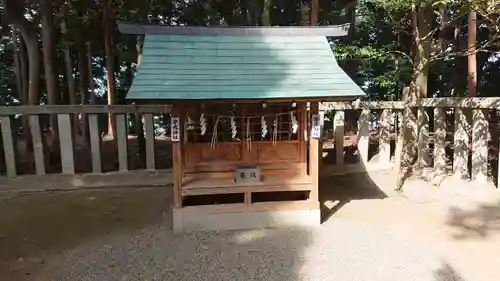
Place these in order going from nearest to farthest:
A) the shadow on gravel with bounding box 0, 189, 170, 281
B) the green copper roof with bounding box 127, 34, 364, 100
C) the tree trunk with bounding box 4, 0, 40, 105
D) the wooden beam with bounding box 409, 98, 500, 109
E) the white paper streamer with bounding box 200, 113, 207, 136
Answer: the shadow on gravel with bounding box 0, 189, 170, 281 < the green copper roof with bounding box 127, 34, 364, 100 < the white paper streamer with bounding box 200, 113, 207, 136 < the wooden beam with bounding box 409, 98, 500, 109 < the tree trunk with bounding box 4, 0, 40, 105

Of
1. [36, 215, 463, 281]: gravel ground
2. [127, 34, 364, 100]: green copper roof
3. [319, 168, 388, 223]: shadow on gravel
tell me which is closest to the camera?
[36, 215, 463, 281]: gravel ground

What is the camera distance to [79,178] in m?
6.94

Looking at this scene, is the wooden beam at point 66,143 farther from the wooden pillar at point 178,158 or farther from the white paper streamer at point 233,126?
the white paper streamer at point 233,126

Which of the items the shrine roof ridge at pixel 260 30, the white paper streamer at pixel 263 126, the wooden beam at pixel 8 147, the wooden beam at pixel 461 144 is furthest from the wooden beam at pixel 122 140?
the wooden beam at pixel 461 144

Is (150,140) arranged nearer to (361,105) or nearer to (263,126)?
(263,126)

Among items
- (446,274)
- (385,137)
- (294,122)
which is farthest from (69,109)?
(446,274)

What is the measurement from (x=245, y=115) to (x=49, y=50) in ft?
16.3

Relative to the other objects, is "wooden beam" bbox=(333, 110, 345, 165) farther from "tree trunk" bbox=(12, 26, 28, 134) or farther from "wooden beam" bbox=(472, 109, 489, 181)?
"tree trunk" bbox=(12, 26, 28, 134)

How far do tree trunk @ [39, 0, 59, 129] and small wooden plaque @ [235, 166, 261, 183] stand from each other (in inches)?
189

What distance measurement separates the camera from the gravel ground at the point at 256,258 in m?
3.91

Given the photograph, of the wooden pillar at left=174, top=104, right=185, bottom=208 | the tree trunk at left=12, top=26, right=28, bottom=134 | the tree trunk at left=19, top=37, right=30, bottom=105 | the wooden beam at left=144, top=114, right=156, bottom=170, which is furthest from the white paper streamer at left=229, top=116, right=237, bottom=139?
the tree trunk at left=19, top=37, right=30, bottom=105

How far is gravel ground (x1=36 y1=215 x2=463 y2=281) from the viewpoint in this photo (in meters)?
3.91

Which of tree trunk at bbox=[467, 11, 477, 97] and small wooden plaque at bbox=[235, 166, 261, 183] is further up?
tree trunk at bbox=[467, 11, 477, 97]

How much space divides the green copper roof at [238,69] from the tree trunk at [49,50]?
11.4ft
